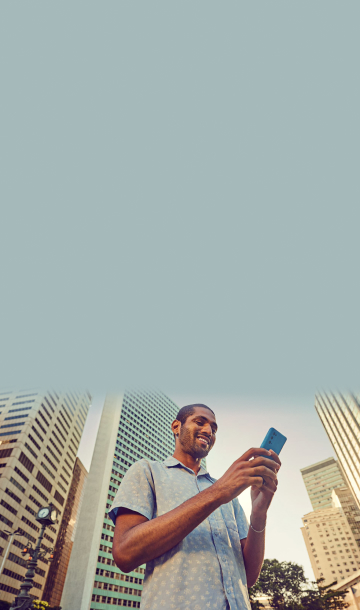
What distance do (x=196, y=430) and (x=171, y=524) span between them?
735 millimetres

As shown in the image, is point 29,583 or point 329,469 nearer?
point 29,583

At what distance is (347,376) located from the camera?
58.3 meters

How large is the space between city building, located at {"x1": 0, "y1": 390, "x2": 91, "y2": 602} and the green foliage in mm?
45633

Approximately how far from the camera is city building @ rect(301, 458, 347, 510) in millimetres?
135125

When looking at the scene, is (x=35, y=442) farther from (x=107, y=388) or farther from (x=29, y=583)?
(x=29, y=583)

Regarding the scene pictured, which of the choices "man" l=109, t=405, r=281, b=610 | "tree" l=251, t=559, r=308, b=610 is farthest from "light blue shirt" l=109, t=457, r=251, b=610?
"tree" l=251, t=559, r=308, b=610

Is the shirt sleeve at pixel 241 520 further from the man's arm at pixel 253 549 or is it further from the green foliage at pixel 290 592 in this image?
the green foliage at pixel 290 592

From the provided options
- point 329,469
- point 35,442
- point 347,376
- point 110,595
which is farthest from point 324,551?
point 35,442

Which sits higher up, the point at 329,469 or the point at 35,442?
the point at 329,469

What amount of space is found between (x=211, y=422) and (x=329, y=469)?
169 m

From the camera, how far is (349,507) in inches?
3883

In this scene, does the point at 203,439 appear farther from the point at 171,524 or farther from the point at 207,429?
the point at 171,524

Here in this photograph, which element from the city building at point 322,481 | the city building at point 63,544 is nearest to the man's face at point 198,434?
the city building at point 63,544

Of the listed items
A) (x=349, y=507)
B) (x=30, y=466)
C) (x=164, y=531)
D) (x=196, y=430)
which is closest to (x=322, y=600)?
(x=196, y=430)
